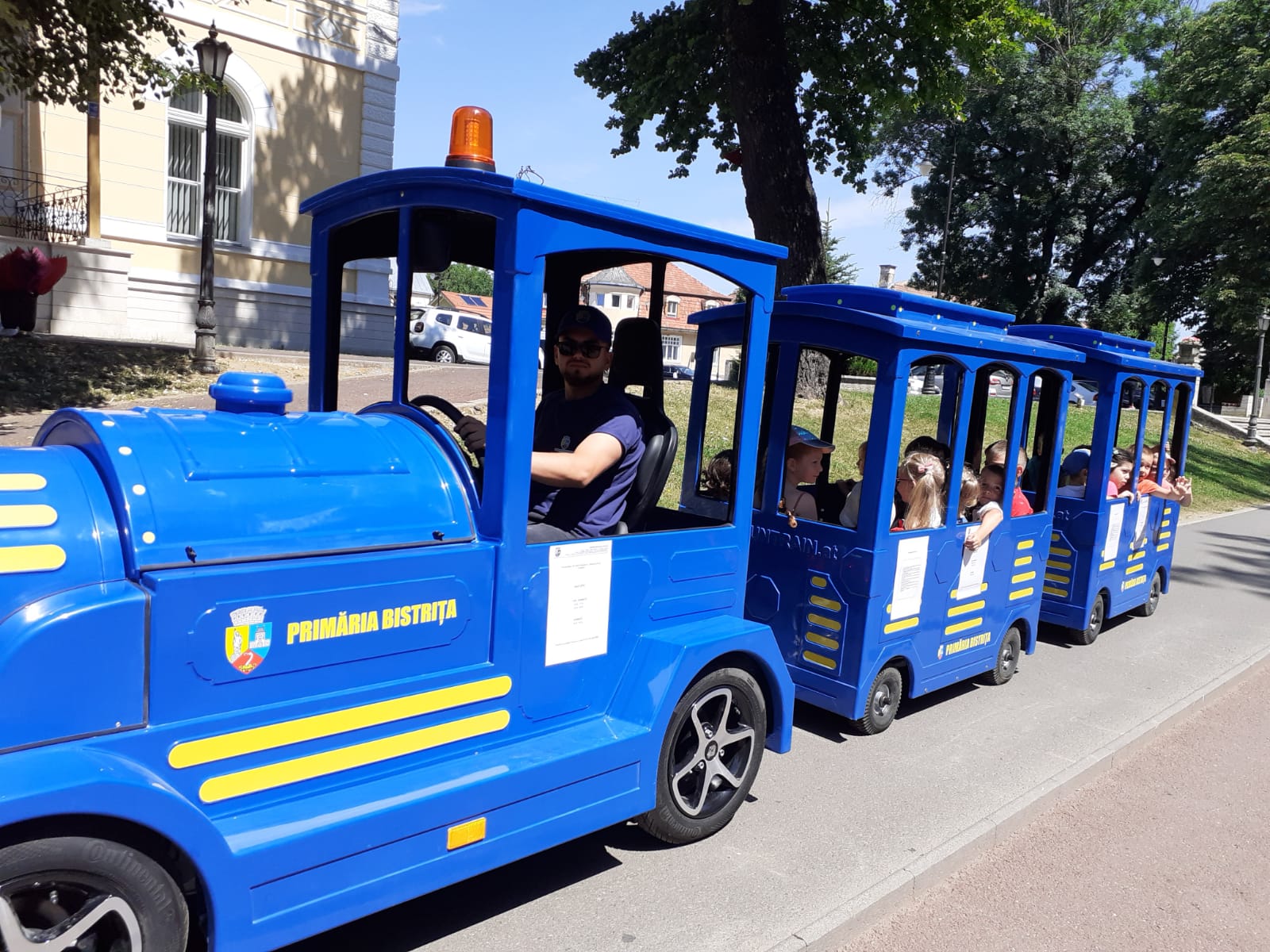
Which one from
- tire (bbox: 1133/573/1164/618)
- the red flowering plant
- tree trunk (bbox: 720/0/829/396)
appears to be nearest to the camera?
tire (bbox: 1133/573/1164/618)

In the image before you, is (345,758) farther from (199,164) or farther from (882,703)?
(199,164)

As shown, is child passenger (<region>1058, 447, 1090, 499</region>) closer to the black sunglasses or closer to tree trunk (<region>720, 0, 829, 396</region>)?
tree trunk (<region>720, 0, 829, 396</region>)

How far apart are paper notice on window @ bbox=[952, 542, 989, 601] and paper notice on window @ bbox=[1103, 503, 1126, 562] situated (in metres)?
2.24

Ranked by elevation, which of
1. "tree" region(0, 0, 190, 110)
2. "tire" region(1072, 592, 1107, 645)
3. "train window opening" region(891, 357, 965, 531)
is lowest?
"tire" region(1072, 592, 1107, 645)

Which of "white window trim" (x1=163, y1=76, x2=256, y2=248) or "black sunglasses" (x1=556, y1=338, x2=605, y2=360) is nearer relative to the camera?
"black sunglasses" (x1=556, y1=338, x2=605, y2=360)

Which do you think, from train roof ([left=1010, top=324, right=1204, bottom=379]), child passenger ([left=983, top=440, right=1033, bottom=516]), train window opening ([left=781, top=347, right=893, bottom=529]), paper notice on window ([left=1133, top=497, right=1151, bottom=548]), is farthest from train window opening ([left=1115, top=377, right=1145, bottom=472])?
train window opening ([left=781, top=347, right=893, bottom=529])

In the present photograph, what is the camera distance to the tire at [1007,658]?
6.27m

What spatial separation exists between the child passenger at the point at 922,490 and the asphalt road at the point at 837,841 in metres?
1.18

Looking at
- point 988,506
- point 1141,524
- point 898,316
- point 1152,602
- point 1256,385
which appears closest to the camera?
point 898,316

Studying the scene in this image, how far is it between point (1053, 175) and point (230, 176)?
97.9 ft

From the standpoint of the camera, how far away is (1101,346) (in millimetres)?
7457

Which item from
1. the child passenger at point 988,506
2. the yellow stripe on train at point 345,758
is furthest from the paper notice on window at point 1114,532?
the yellow stripe on train at point 345,758

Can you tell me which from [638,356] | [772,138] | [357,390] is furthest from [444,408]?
[772,138]

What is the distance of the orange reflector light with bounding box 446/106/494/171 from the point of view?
310 cm
